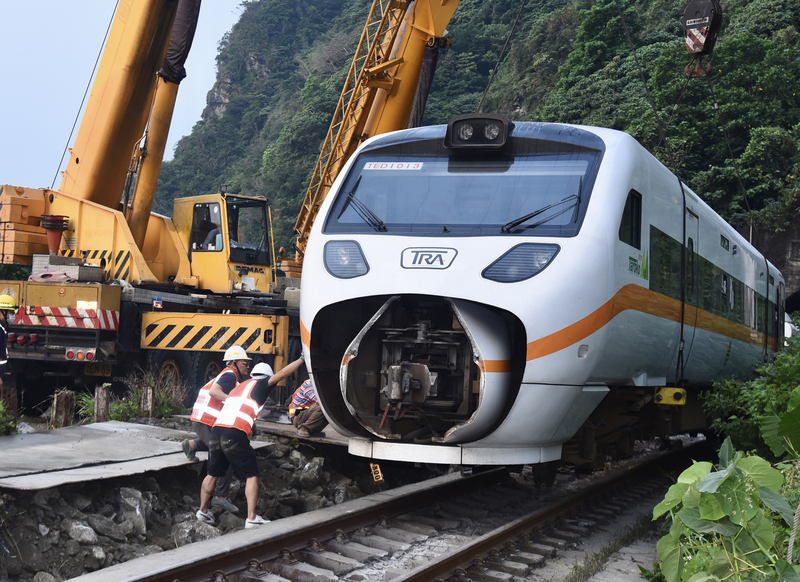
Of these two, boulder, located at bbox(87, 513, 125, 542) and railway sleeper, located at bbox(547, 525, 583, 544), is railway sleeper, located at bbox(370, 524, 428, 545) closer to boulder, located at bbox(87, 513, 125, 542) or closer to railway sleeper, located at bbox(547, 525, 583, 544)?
railway sleeper, located at bbox(547, 525, 583, 544)

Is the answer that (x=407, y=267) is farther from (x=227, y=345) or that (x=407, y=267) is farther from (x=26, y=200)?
(x=26, y=200)

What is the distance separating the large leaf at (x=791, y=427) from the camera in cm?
455

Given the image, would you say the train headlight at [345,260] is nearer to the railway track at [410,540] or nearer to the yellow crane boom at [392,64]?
the railway track at [410,540]

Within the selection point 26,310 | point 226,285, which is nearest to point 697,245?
point 226,285

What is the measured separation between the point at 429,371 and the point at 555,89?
34546 millimetres

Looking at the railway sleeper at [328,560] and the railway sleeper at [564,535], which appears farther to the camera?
the railway sleeper at [564,535]

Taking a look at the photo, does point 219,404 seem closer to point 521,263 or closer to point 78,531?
point 78,531

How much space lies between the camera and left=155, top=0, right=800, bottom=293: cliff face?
24.9m

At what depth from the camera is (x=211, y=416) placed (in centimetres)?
752

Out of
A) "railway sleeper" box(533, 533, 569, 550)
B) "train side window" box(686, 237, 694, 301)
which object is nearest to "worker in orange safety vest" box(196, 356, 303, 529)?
"railway sleeper" box(533, 533, 569, 550)

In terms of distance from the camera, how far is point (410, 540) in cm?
619

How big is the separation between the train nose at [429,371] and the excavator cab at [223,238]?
8.32 meters

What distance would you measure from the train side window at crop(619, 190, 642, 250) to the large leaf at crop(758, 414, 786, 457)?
70.6 inches

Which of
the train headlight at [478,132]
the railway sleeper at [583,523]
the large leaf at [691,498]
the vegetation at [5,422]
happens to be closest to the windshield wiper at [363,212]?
the train headlight at [478,132]
